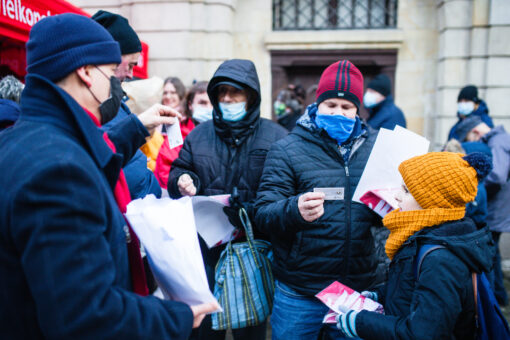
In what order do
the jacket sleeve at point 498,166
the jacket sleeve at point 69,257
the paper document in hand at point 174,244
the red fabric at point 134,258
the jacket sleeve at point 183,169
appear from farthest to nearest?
the jacket sleeve at point 498,166
the jacket sleeve at point 183,169
the red fabric at point 134,258
the paper document in hand at point 174,244
the jacket sleeve at point 69,257

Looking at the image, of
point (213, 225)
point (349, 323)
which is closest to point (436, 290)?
point (349, 323)

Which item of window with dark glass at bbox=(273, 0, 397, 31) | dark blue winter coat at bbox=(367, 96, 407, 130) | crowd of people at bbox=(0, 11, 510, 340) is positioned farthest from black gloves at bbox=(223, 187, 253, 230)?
window with dark glass at bbox=(273, 0, 397, 31)

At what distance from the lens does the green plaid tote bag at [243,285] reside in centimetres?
224

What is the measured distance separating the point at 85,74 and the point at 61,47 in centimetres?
9

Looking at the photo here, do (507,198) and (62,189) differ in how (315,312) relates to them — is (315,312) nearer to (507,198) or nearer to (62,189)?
(62,189)

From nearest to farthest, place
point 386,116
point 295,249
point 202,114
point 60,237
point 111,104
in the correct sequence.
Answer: point 60,237
point 111,104
point 295,249
point 202,114
point 386,116

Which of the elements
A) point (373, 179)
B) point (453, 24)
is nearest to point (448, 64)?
point (453, 24)

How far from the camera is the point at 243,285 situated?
226 cm

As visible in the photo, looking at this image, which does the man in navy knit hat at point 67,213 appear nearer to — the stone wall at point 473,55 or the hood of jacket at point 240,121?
the hood of jacket at point 240,121

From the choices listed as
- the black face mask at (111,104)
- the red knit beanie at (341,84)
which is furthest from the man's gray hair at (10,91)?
the red knit beanie at (341,84)

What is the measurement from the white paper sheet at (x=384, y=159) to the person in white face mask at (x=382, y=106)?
9.62 feet

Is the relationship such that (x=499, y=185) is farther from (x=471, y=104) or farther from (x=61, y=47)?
(x=61, y=47)

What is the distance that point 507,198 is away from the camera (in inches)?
162

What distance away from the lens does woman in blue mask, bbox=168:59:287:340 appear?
2.42 m
